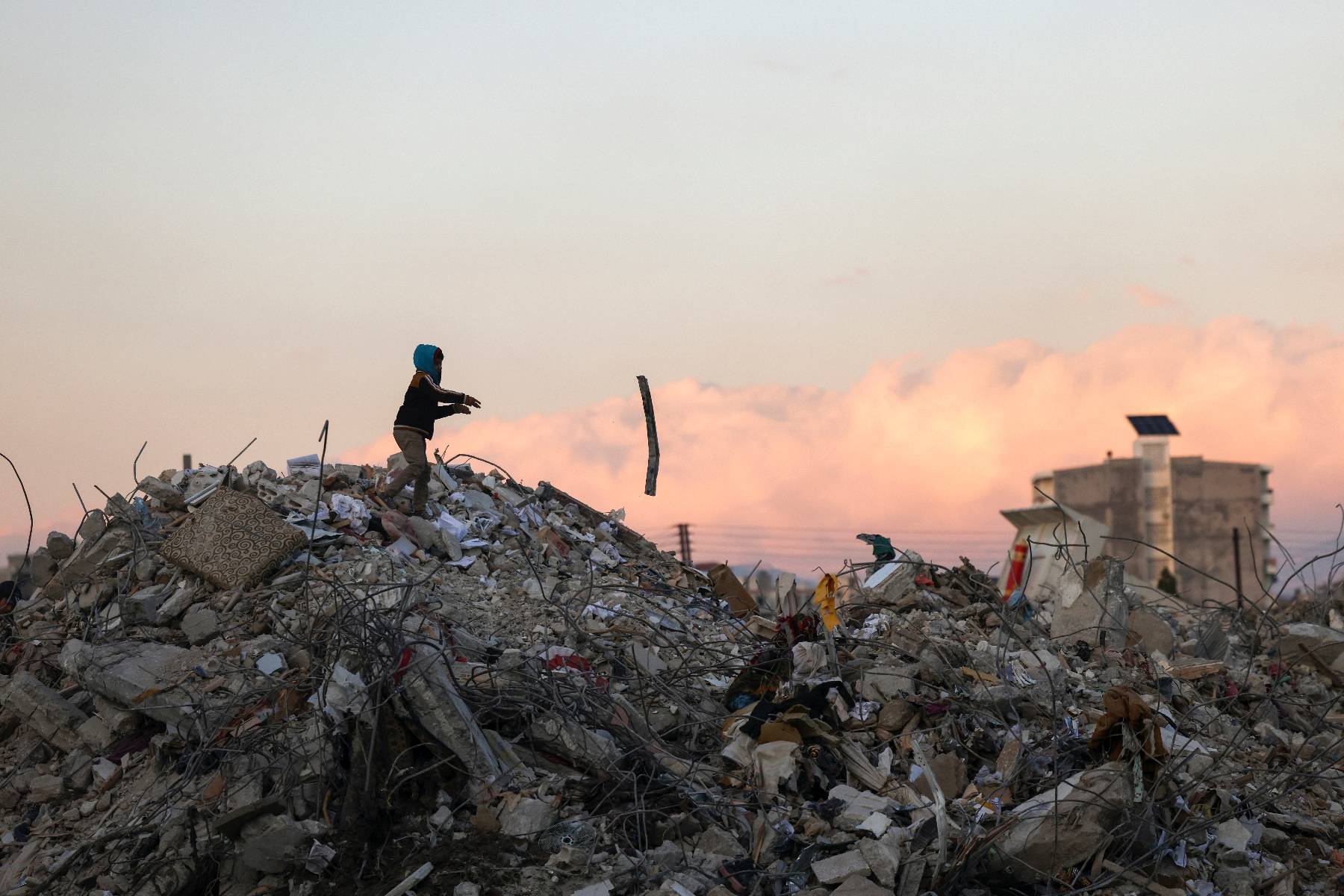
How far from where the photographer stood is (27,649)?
8.93 metres

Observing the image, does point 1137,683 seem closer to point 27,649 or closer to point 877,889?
point 877,889

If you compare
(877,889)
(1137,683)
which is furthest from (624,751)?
(1137,683)

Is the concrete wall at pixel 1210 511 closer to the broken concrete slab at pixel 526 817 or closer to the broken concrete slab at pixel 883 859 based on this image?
the broken concrete slab at pixel 883 859

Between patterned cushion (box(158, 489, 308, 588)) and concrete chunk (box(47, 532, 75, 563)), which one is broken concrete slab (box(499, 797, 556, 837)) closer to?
patterned cushion (box(158, 489, 308, 588))

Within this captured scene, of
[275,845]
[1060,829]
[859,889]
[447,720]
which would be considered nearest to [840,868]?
[859,889]

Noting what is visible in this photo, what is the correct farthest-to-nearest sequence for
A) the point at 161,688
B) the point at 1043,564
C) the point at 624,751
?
the point at 1043,564 < the point at 161,688 < the point at 624,751

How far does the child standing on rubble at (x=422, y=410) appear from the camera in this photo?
10477mm

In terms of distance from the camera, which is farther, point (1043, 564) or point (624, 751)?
point (1043, 564)

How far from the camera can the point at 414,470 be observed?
10.7 m

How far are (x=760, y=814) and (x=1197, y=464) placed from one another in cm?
3890

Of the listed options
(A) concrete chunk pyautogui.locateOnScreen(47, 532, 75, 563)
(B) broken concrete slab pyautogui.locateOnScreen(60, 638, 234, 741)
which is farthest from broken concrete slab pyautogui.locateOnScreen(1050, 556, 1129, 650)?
(A) concrete chunk pyautogui.locateOnScreen(47, 532, 75, 563)

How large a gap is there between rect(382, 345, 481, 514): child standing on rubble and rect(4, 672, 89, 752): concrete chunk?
349 centimetres

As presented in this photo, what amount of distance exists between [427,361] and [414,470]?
995 mm

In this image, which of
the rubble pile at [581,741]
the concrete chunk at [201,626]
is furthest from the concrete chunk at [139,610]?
the concrete chunk at [201,626]
